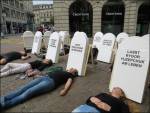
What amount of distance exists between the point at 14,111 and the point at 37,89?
2.52ft

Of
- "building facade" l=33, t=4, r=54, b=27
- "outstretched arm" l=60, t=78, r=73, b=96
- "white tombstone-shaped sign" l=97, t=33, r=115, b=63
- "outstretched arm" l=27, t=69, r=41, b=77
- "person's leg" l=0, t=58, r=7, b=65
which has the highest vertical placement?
"building facade" l=33, t=4, r=54, b=27

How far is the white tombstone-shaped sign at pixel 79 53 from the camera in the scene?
6.96m

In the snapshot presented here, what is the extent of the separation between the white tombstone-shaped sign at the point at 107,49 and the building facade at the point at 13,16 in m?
39.0

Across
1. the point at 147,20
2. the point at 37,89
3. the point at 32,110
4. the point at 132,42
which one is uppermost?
the point at 147,20

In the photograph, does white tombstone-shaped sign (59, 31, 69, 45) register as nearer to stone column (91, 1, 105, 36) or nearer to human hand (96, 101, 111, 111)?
stone column (91, 1, 105, 36)

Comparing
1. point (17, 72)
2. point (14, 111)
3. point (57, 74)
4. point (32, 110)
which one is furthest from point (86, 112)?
point (17, 72)

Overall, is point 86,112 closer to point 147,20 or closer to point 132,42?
point 132,42

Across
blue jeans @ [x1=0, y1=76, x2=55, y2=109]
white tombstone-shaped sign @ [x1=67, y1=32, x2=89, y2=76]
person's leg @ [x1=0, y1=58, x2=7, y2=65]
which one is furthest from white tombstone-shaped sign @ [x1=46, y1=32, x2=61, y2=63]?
blue jeans @ [x1=0, y1=76, x2=55, y2=109]

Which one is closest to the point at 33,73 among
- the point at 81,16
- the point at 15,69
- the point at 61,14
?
the point at 15,69

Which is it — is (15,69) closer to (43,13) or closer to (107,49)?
(107,49)

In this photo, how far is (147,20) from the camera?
66.7 feet

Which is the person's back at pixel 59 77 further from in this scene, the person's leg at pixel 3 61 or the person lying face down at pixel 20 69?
the person's leg at pixel 3 61

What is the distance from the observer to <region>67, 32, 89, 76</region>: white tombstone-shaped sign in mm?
6961

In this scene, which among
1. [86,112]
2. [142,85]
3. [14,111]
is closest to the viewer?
[86,112]
